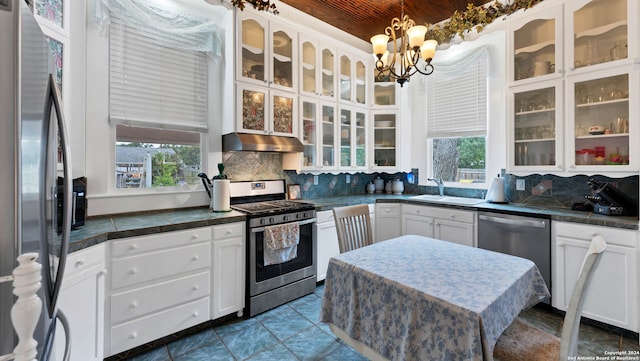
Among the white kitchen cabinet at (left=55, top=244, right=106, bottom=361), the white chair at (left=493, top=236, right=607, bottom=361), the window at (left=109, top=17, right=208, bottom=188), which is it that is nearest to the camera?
the white chair at (left=493, top=236, right=607, bottom=361)

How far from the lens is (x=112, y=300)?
191 cm

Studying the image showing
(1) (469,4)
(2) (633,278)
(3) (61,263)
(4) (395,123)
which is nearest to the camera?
(3) (61,263)

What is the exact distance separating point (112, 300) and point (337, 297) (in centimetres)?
150

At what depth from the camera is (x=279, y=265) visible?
2752 millimetres

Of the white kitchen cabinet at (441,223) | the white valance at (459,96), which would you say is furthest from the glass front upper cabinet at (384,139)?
the white kitchen cabinet at (441,223)

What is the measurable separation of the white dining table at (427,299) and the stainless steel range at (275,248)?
3.30 ft

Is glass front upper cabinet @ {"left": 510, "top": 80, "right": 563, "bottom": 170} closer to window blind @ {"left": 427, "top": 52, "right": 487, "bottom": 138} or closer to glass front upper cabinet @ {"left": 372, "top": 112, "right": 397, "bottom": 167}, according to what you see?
window blind @ {"left": 427, "top": 52, "right": 487, "bottom": 138}

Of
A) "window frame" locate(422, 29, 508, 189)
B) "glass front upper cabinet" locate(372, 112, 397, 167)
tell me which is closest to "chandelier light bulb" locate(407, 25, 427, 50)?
"window frame" locate(422, 29, 508, 189)

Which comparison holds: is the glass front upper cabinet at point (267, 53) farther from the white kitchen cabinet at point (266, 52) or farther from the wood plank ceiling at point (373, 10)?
the wood plank ceiling at point (373, 10)

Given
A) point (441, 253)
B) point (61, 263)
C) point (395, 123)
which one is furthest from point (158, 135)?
point (395, 123)

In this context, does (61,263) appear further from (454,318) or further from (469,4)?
(469,4)

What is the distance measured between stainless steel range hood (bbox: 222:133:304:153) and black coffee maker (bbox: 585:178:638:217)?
9.14ft

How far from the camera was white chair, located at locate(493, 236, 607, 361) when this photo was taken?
118 centimetres

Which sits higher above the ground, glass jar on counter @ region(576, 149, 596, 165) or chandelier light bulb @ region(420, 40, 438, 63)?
chandelier light bulb @ region(420, 40, 438, 63)
